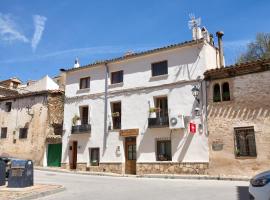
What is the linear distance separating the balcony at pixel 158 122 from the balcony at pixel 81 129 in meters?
5.34

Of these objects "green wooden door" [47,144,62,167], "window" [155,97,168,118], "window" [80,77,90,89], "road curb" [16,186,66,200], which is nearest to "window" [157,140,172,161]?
"window" [155,97,168,118]

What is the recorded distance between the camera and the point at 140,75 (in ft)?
71.6

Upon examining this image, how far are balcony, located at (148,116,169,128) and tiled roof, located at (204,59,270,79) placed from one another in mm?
3772

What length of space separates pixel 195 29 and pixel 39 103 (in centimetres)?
1506

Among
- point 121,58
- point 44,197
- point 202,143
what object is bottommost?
point 44,197

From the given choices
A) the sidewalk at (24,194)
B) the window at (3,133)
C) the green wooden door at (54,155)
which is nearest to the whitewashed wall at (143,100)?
the green wooden door at (54,155)

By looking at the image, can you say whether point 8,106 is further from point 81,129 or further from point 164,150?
point 164,150

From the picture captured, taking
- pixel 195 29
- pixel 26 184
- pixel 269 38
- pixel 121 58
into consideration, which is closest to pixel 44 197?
pixel 26 184

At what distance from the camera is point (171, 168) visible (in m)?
19.1

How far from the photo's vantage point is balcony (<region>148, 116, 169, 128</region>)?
64.2ft

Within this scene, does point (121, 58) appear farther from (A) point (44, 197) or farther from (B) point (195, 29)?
(A) point (44, 197)

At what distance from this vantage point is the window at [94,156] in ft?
74.1

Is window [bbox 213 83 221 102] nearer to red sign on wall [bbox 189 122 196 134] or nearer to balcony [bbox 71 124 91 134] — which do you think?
red sign on wall [bbox 189 122 196 134]

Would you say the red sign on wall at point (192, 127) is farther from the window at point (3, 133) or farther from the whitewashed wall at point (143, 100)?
the window at point (3, 133)
